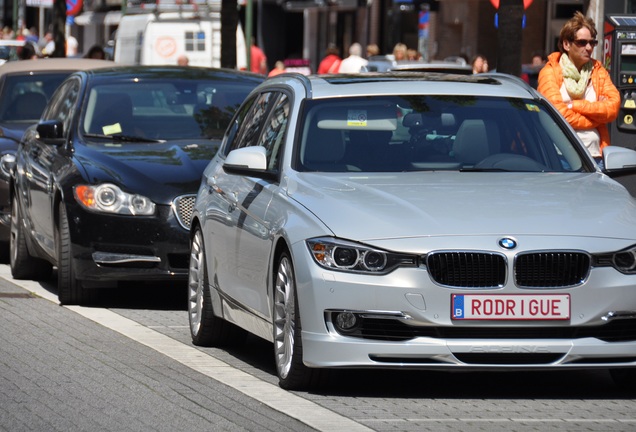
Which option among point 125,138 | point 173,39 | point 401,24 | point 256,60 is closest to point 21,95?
point 125,138

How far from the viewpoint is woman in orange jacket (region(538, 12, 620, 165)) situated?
12664 millimetres

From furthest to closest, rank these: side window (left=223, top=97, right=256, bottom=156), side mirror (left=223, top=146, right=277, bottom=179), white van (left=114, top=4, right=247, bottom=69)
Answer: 1. white van (left=114, top=4, right=247, bottom=69)
2. side window (left=223, top=97, right=256, bottom=156)
3. side mirror (left=223, top=146, right=277, bottom=179)

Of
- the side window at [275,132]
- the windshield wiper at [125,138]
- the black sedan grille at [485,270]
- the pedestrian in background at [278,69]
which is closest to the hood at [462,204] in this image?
the black sedan grille at [485,270]

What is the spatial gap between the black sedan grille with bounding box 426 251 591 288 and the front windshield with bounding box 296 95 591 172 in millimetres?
1315

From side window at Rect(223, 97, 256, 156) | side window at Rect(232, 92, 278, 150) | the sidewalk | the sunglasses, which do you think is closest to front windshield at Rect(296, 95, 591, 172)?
side window at Rect(232, 92, 278, 150)

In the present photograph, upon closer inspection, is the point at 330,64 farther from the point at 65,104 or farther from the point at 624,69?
the point at 65,104

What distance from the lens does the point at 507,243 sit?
794 cm

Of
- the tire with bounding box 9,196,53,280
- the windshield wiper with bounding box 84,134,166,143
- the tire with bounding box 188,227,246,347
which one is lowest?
the tire with bounding box 9,196,53,280

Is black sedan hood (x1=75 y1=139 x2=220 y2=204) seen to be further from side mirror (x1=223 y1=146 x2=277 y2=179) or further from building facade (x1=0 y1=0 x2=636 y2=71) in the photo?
building facade (x1=0 y1=0 x2=636 y2=71)

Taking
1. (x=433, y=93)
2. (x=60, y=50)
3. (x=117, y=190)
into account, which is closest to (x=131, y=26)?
(x=60, y=50)

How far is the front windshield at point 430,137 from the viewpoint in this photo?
362 inches

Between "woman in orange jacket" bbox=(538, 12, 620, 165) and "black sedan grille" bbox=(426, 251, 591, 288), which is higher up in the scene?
"woman in orange jacket" bbox=(538, 12, 620, 165)

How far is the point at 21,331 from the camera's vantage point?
35.1 ft

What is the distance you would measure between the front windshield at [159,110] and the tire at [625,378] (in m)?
5.41
